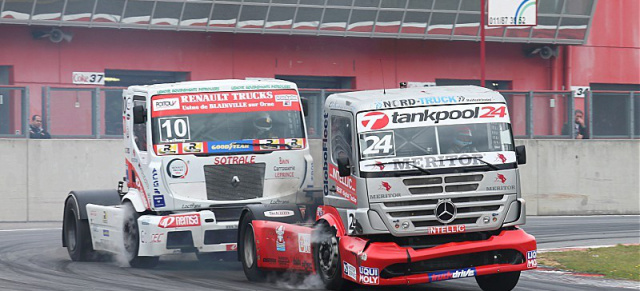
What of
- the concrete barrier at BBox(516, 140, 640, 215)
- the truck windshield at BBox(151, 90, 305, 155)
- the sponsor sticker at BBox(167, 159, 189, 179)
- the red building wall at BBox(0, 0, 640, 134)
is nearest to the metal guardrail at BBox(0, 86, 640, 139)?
the red building wall at BBox(0, 0, 640, 134)

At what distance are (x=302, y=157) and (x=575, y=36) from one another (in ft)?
72.2

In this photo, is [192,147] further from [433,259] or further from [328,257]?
[433,259]

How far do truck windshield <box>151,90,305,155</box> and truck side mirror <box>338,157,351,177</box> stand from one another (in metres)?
3.44

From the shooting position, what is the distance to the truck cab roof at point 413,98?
1192 cm

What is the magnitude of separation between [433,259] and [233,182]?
14.0ft

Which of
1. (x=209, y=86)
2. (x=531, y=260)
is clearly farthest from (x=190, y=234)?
(x=531, y=260)

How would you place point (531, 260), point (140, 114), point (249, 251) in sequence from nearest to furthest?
point (531, 260)
point (249, 251)
point (140, 114)

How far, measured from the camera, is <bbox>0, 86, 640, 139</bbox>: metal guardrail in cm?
2452

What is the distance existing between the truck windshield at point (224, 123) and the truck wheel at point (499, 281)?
3948 mm

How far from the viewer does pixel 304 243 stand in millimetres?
12523

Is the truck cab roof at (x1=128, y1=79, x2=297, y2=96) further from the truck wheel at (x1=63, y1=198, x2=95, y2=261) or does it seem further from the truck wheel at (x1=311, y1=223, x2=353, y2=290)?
the truck wheel at (x1=311, y1=223, x2=353, y2=290)

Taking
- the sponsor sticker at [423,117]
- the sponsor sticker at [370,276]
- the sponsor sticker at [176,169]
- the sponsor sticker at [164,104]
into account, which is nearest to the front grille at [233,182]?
the sponsor sticker at [176,169]

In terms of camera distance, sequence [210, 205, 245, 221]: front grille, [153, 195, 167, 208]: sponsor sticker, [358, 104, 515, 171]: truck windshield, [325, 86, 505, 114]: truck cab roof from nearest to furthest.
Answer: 1. [358, 104, 515, 171]: truck windshield
2. [325, 86, 505, 114]: truck cab roof
3. [210, 205, 245, 221]: front grille
4. [153, 195, 167, 208]: sponsor sticker

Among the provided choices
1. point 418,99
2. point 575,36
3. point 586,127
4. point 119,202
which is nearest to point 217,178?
point 119,202
